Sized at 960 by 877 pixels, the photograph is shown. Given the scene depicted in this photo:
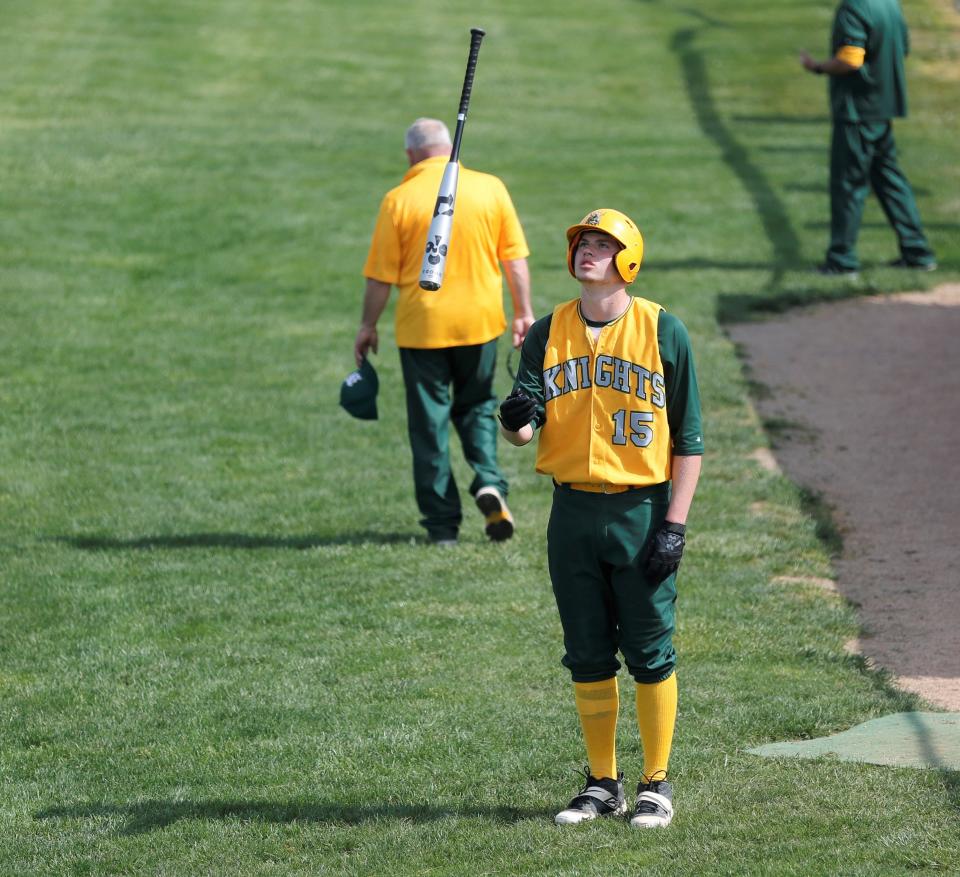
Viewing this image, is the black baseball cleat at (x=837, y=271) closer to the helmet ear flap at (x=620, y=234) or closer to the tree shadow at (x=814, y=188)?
the tree shadow at (x=814, y=188)

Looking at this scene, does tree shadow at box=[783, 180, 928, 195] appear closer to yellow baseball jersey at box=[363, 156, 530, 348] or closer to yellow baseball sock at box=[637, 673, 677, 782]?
yellow baseball jersey at box=[363, 156, 530, 348]

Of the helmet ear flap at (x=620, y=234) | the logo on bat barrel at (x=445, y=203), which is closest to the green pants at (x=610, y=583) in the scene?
the helmet ear flap at (x=620, y=234)

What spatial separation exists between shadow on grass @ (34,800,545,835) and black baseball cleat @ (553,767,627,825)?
144mm

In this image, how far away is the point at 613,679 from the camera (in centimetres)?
516

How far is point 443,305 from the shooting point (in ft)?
26.4

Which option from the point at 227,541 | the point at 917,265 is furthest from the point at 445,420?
the point at 917,265

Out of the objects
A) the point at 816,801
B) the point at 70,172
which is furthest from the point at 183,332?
the point at 816,801

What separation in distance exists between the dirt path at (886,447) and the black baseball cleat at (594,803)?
180 centimetres

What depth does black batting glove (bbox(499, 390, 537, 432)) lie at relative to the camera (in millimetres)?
4879

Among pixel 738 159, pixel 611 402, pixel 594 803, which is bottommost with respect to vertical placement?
pixel 738 159

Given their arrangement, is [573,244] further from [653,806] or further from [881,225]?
[881,225]

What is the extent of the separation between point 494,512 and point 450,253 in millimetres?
1405

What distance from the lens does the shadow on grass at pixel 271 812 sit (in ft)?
17.3

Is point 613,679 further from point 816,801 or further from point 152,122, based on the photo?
point 152,122
